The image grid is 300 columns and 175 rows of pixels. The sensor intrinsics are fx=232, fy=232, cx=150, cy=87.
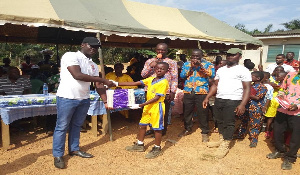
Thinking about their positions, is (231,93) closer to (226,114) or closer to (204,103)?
(226,114)

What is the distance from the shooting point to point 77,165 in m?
3.49

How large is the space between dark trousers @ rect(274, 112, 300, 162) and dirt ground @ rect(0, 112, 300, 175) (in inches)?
9.4

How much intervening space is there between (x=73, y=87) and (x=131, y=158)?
4.97 ft

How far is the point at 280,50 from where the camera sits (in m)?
15.4

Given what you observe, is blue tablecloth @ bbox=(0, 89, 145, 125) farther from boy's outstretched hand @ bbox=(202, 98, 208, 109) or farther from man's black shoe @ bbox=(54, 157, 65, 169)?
boy's outstretched hand @ bbox=(202, 98, 208, 109)

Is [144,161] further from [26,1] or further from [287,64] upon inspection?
[287,64]

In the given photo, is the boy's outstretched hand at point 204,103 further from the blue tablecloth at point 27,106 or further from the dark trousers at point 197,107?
the blue tablecloth at point 27,106

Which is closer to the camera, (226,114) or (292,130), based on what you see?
(292,130)

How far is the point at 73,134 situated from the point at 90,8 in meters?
2.94

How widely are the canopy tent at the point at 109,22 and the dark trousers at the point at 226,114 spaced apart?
6.97ft

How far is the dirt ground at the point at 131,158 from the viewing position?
343cm

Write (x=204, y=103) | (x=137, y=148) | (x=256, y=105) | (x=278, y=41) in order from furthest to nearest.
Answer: (x=278, y=41) < (x=256, y=105) < (x=204, y=103) < (x=137, y=148)

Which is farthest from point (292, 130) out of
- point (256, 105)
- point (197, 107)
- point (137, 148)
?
point (137, 148)

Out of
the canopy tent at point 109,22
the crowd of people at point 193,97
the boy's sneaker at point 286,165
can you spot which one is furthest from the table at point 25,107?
the boy's sneaker at point 286,165
